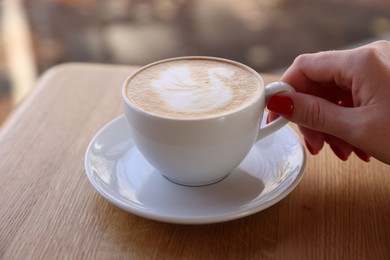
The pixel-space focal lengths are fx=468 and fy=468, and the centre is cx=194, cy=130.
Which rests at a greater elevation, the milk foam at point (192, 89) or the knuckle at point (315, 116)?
the milk foam at point (192, 89)

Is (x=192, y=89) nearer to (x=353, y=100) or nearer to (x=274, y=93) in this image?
(x=274, y=93)

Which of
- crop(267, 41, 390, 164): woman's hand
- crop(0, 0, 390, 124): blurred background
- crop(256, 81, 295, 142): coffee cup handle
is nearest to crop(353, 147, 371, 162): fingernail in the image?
crop(267, 41, 390, 164): woman's hand

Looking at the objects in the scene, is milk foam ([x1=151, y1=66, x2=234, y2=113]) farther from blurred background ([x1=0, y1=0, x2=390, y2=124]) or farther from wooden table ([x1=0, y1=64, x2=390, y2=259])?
blurred background ([x1=0, y1=0, x2=390, y2=124])

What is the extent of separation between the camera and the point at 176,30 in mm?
2229

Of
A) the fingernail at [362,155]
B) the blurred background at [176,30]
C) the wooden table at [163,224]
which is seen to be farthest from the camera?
the blurred background at [176,30]

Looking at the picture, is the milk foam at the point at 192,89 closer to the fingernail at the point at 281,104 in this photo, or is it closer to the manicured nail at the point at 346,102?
the fingernail at the point at 281,104

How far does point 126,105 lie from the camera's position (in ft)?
1.93

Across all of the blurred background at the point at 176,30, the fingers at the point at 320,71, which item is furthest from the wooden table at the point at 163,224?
the blurred background at the point at 176,30

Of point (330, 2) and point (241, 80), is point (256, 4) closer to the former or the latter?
point (330, 2)

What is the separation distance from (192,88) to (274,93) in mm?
109

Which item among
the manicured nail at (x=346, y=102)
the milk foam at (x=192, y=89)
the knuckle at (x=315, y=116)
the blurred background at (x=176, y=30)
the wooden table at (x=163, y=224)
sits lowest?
the blurred background at (x=176, y=30)

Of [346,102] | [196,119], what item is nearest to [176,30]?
[346,102]

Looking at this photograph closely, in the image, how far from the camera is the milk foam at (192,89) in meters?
0.58

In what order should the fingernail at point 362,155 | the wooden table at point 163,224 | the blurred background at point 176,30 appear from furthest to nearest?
1. the blurred background at point 176,30
2. the fingernail at point 362,155
3. the wooden table at point 163,224
